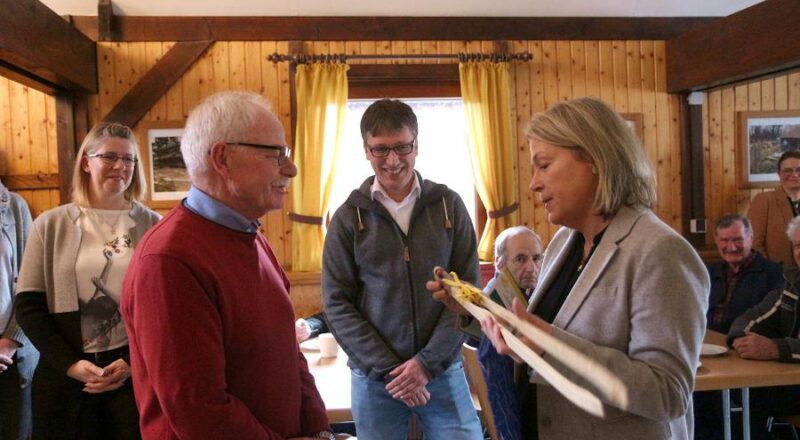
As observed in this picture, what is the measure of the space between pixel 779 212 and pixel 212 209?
449cm

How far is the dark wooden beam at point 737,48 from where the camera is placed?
3.81 meters

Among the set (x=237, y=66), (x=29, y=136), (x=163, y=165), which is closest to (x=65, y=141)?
(x=29, y=136)

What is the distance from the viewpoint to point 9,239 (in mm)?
2484

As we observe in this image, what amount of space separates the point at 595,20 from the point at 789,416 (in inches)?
130

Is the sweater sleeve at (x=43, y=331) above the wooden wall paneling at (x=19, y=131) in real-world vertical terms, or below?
below

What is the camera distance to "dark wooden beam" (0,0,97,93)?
129 inches

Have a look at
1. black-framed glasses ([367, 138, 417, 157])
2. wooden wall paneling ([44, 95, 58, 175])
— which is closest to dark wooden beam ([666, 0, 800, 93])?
black-framed glasses ([367, 138, 417, 157])

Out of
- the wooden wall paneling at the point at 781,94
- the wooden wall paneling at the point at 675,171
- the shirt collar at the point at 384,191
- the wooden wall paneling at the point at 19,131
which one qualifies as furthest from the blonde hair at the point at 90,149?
the wooden wall paneling at the point at 781,94

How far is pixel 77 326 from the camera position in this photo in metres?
1.96

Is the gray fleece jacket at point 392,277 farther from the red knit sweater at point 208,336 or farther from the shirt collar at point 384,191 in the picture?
the red knit sweater at point 208,336

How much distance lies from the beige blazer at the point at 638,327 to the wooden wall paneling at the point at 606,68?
4057 millimetres

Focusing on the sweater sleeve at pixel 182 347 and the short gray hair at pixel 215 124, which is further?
the short gray hair at pixel 215 124

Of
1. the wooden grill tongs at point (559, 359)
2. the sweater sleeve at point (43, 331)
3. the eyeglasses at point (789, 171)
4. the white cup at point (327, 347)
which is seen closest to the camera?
the wooden grill tongs at point (559, 359)

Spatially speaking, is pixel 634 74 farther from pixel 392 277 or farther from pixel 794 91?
pixel 392 277
